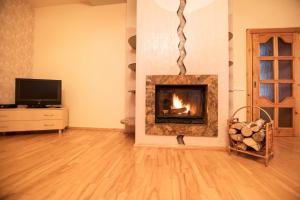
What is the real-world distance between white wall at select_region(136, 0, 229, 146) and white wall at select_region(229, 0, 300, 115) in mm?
1133

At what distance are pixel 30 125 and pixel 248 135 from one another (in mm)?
3419

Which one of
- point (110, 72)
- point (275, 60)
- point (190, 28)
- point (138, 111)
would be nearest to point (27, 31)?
point (110, 72)

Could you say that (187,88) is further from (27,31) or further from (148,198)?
(27,31)

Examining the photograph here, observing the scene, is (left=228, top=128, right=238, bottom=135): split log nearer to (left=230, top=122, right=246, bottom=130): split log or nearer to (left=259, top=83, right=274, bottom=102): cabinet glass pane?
(left=230, top=122, right=246, bottom=130): split log

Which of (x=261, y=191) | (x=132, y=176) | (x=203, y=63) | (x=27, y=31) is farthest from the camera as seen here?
(x=27, y=31)

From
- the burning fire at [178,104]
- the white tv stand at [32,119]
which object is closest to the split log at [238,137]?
the burning fire at [178,104]

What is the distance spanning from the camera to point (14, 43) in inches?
132

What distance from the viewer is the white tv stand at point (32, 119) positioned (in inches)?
111

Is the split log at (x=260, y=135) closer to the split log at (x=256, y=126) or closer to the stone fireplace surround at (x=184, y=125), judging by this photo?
the split log at (x=256, y=126)

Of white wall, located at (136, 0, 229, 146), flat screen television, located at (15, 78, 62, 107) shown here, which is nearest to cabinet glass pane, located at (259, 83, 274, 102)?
white wall, located at (136, 0, 229, 146)

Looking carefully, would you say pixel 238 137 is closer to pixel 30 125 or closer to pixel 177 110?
pixel 177 110

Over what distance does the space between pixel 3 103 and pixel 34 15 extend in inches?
80.8

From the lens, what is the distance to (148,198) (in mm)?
1041

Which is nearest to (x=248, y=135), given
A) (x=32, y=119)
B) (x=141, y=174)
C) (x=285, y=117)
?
(x=141, y=174)
